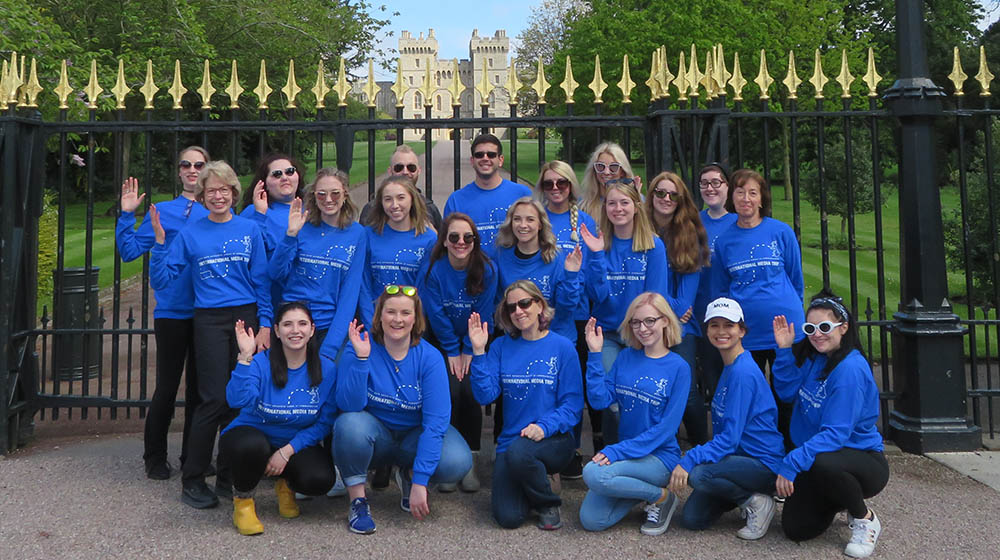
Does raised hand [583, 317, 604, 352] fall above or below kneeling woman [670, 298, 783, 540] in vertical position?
above

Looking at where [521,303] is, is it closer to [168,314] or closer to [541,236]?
[541,236]

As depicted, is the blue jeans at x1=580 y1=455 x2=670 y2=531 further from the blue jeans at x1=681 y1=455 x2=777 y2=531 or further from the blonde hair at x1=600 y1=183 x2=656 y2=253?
the blonde hair at x1=600 y1=183 x2=656 y2=253

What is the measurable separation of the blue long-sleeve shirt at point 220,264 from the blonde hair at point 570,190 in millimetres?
1691

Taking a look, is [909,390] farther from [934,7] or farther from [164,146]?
[934,7]

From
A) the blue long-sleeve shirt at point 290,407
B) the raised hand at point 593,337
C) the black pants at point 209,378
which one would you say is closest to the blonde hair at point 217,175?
the black pants at point 209,378

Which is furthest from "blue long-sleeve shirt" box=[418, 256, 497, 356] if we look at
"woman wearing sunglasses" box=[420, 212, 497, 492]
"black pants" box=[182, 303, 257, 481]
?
"black pants" box=[182, 303, 257, 481]

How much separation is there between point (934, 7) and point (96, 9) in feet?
124

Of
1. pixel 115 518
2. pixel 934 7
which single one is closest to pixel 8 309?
pixel 115 518

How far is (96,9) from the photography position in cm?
1927

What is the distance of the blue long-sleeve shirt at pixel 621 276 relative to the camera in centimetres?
457

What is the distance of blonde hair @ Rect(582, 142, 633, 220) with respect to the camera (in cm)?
488

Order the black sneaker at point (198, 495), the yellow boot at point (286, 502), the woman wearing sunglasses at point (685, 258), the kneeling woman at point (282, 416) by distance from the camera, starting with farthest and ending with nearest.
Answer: the woman wearing sunglasses at point (685, 258)
the black sneaker at point (198, 495)
the yellow boot at point (286, 502)
the kneeling woman at point (282, 416)

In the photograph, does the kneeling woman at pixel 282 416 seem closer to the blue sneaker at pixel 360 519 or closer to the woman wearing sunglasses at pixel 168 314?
the blue sneaker at pixel 360 519

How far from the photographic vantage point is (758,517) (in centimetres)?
395
